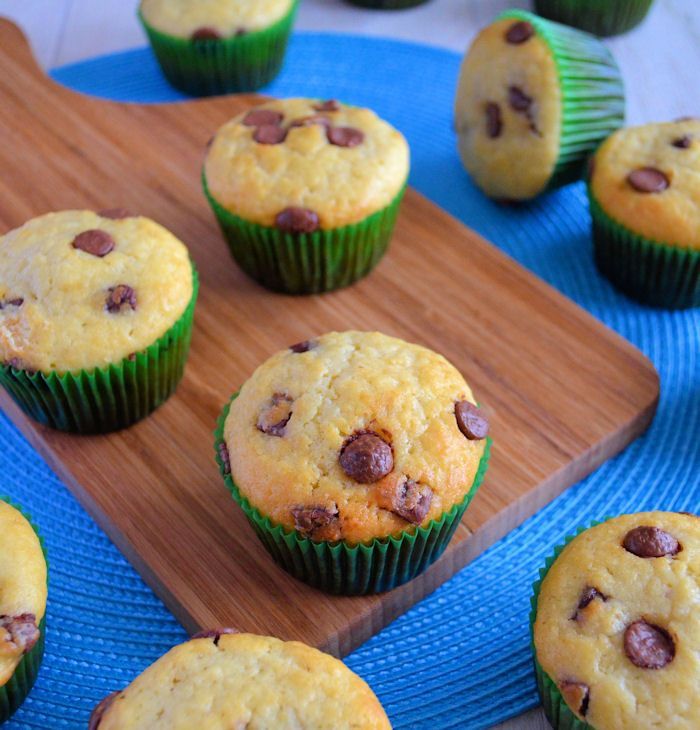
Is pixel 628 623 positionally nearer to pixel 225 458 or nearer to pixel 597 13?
pixel 225 458

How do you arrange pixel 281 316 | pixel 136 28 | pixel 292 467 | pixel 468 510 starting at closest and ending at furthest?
pixel 292 467 < pixel 468 510 < pixel 281 316 < pixel 136 28

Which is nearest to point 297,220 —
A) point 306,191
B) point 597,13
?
point 306,191

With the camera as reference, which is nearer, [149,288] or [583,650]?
[583,650]

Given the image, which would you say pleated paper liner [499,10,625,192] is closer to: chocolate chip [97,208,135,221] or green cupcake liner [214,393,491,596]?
green cupcake liner [214,393,491,596]

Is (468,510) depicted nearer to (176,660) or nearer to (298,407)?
(298,407)

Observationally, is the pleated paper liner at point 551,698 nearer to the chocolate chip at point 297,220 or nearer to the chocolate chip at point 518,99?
the chocolate chip at point 297,220

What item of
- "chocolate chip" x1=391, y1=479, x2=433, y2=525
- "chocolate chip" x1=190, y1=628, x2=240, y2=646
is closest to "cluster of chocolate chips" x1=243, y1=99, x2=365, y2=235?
"chocolate chip" x1=391, y1=479, x2=433, y2=525

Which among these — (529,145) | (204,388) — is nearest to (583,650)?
(204,388)
